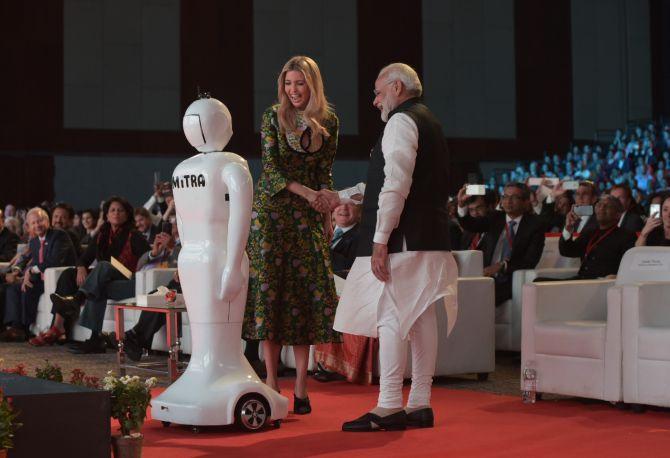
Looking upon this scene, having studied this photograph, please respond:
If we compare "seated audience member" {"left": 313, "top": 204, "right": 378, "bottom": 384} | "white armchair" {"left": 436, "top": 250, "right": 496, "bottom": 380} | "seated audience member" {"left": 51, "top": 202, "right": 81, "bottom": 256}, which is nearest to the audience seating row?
"seated audience member" {"left": 51, "top": 202, "right": 81, "bottom": 256}

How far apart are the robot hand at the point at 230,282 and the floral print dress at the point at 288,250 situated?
32 cm

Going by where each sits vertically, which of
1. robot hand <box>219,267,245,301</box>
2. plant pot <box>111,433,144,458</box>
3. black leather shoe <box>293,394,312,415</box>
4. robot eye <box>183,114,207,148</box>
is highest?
robot eye <box>183,114,207,148</box>

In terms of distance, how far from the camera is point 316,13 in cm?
1579

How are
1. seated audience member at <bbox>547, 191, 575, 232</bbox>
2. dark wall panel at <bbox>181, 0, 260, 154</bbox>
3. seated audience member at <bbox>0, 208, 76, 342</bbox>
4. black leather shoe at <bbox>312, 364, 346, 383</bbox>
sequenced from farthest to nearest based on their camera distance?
dark wall panel at <bbox>181, 0, 260, 154</bbox>, seated audience member at <bbox>547, 191, 575, 232</bbox>, seated audience member at <bbox>0, 208, 76, 342</bbox>, black leather shoe at <bbox>312, 364, 346, 383</bbox>

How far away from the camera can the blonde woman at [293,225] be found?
422 cm

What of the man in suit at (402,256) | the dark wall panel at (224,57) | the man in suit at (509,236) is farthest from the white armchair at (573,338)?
the dark wall panel at (224,57)

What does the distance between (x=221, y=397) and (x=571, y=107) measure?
14.2m

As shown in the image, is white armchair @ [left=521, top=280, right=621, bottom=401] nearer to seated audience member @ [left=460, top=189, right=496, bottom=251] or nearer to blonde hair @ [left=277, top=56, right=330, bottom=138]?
blonde hair @ [left=277, top=56, right=330, bottom=138]

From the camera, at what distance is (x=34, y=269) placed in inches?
329

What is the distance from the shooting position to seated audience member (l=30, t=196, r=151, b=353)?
7.53 m

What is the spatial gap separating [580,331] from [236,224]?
1755 mm

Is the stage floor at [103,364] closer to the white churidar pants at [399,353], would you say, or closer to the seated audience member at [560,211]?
the white churidar pants at [399,353]

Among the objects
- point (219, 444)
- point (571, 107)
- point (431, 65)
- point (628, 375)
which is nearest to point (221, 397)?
point (219, 444)

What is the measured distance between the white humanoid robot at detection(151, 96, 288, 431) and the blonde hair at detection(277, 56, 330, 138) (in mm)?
284
